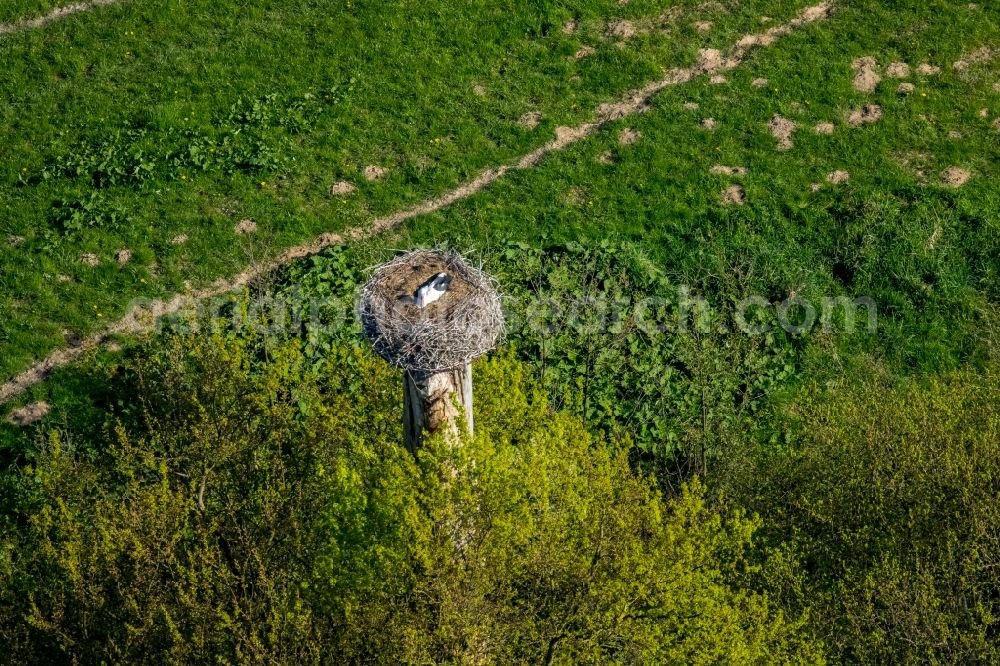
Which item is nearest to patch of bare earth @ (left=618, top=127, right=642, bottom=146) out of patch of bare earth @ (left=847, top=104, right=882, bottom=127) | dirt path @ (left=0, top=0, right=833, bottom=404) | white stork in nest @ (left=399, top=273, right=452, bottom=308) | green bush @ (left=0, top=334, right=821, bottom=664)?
dirt path @ (left=0, top=0, right=833, bottom=404)

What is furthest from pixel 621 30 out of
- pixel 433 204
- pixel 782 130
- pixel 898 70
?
pixel 433 204

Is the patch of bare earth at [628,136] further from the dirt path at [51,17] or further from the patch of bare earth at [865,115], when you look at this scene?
the dirt path at [51,17]

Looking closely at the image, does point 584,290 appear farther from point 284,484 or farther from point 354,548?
point 354,548

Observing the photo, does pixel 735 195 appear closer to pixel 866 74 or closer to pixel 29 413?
pixel 866 74

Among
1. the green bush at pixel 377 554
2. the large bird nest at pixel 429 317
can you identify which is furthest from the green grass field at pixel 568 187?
the large bird nest at pixel 429 317

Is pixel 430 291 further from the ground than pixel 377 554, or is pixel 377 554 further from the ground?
pixel 430 291

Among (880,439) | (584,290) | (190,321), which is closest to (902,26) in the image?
(584,290)
